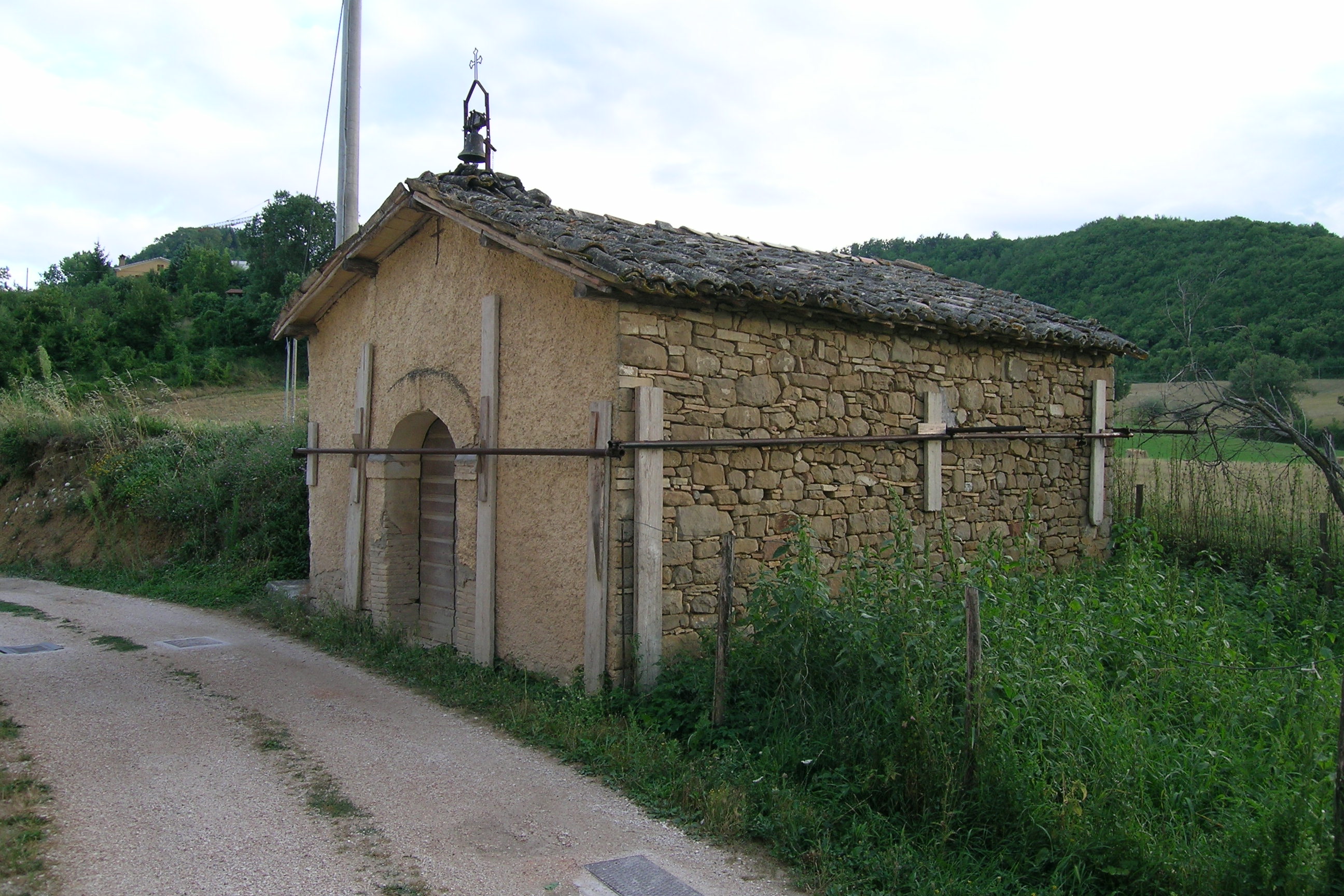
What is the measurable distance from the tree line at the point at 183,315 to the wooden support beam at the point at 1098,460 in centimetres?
2207

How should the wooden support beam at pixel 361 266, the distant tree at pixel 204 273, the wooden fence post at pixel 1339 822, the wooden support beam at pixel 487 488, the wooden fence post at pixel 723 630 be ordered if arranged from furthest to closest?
the distant tree at pixel 204 273 → the wooden support beam at pixel 361 266 → the wooden support beam at pixel 487 488 → the wooden fence post at pixel 723 630 → the wooden fence post at pixel 1339 822

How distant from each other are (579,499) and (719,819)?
8.48 ft

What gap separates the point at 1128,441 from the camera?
10.8 m

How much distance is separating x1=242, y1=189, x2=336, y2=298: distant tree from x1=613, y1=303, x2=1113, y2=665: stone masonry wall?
27.0 m

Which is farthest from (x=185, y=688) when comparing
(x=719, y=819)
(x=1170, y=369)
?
(x=1170, y=369)

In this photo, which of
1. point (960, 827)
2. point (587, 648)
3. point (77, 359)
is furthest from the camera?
point (77, 359)

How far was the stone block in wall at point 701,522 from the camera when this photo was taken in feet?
20.6

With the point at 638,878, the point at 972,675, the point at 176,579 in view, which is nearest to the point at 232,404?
the point at 176,579

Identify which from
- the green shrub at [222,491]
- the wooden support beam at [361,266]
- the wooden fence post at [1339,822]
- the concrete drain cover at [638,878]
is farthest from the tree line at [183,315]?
the wooden fence post at [1339,822]

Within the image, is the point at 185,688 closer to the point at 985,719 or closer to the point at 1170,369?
the point at 985,719

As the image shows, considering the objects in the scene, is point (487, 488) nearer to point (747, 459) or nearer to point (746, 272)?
point (747, 459)

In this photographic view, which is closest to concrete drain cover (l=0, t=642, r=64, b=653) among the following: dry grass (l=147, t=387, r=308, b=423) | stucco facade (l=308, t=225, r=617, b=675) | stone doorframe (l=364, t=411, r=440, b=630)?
stucco facade (l=308, t=225, r=617, b=675)

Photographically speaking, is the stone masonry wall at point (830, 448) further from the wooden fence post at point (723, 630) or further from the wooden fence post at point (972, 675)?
the wooden fence post at point (972, 675)

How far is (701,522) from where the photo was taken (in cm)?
637
